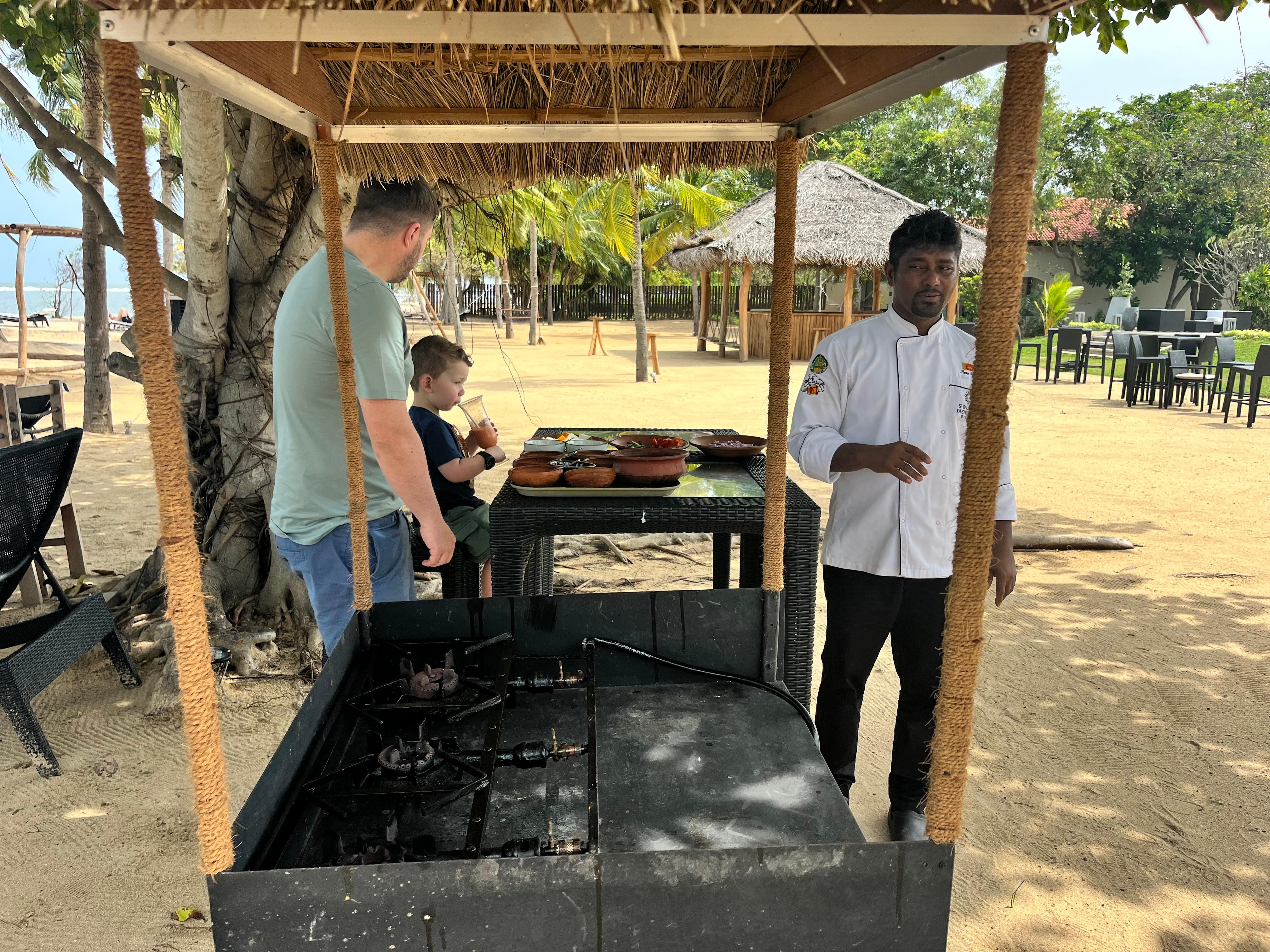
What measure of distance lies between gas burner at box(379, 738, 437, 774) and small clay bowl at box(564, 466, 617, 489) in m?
1.24

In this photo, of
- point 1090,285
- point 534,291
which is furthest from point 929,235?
point 1090,285

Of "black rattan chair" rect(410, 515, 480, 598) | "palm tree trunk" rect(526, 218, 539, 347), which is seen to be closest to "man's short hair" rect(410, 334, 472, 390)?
"black rattan chair" rect(410, 515, 480, 598)

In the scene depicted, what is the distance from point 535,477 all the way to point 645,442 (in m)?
0.80

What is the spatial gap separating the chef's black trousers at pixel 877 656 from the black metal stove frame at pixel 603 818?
0.54 meters

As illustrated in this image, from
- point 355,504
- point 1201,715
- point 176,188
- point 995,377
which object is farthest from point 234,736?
point 176,188

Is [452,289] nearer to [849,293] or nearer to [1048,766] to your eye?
[849,293]

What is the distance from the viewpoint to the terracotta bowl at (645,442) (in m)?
3.10

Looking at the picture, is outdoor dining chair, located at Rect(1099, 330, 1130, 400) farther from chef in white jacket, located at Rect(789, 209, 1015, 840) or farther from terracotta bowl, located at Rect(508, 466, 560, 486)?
terracotta bowl, located at Rect(508, 466, 560, 486)

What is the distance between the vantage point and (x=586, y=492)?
106 inches

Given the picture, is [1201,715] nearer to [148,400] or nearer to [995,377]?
[995,377]

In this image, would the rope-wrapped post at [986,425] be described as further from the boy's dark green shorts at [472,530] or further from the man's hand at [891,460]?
the boy's dark green shorts at [472,530]

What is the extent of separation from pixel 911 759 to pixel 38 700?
345 centimetres

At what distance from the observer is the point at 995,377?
113 cm

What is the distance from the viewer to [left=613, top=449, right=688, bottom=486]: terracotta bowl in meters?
2.77
